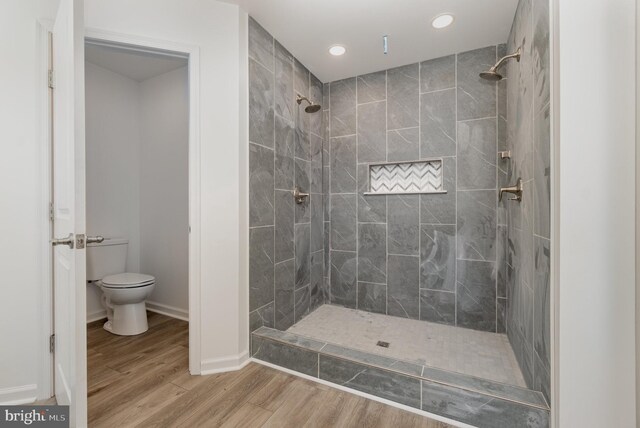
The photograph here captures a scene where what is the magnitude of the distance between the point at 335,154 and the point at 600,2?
206 cm

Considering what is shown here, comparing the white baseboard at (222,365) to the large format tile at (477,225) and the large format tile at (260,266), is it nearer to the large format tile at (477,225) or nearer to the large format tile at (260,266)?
the large format tile at (260,266)

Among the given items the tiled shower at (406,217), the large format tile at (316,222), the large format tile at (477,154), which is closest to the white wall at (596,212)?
the tiled shower at (406,217)

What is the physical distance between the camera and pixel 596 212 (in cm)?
94

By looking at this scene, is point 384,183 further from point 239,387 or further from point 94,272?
point 94,272

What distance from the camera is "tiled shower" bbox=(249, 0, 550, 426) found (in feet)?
4.67

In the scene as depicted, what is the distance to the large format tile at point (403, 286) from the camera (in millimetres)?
2486

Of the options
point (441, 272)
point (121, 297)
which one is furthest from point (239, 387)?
point (441, 272)

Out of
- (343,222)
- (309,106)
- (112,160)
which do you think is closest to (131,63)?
(112,160)

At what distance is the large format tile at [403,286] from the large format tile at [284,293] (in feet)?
3.07

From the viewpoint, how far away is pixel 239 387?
161 cm

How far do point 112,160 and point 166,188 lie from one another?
596 millimetres

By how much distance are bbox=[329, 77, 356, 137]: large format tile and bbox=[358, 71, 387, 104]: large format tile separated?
0.07 metres

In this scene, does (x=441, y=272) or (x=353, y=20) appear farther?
(x=441, y=272)

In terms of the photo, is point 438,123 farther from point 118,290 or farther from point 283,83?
point 118,290
